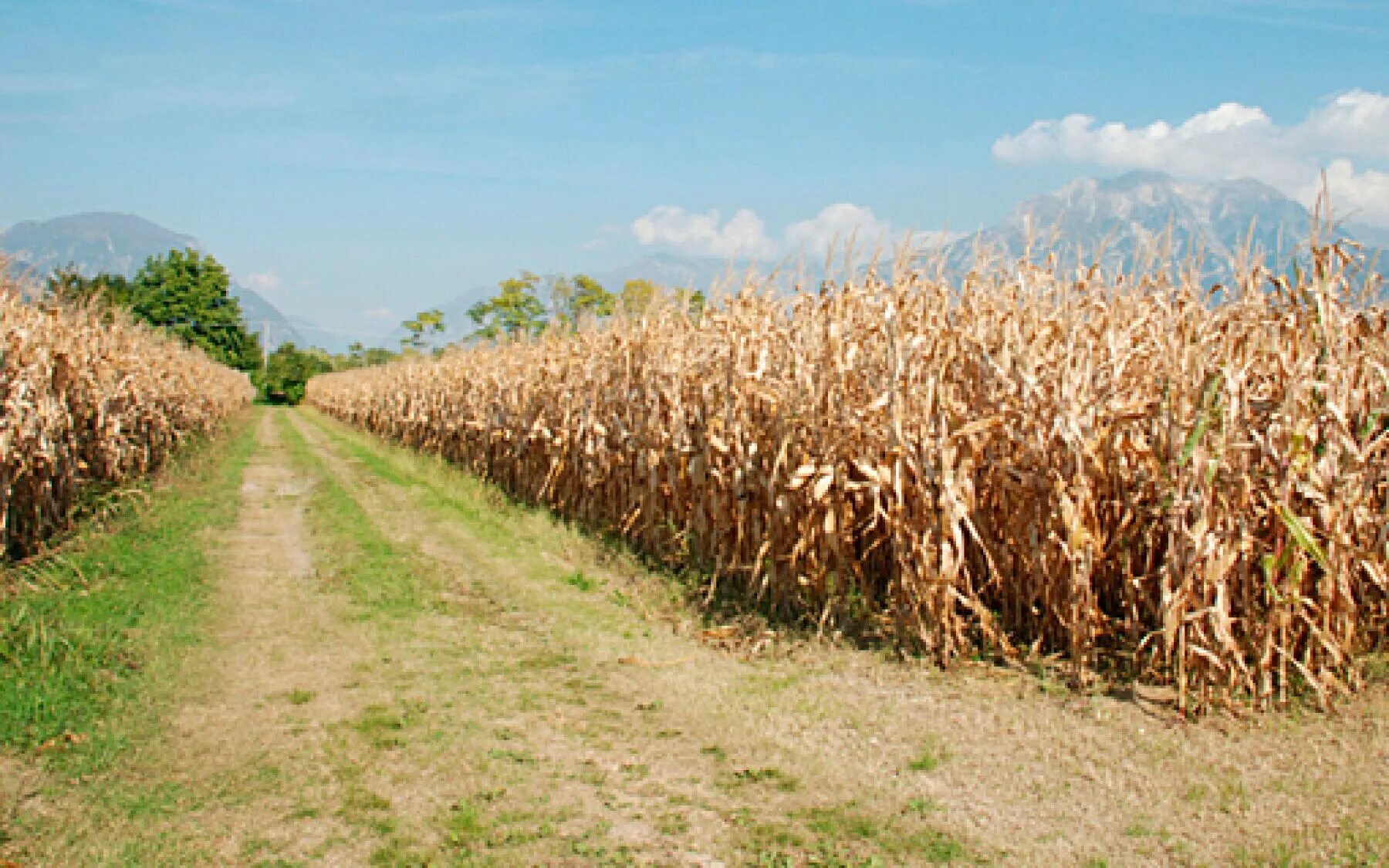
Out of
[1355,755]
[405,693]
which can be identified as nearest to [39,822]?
[405,693]

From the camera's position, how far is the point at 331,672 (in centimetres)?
585

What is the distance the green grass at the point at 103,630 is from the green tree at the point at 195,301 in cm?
6186

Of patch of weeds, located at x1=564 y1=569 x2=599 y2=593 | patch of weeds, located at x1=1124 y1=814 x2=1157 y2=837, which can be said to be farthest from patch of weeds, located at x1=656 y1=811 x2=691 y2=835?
patch of weeds, located at x1=564 y1=569 x2=599 y2=593

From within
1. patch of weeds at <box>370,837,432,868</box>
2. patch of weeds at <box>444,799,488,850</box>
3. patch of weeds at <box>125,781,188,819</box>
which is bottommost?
patch of weeds at <box>125,781,188,819</box>

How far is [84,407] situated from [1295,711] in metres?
11.6

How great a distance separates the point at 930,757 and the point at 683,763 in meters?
1.14

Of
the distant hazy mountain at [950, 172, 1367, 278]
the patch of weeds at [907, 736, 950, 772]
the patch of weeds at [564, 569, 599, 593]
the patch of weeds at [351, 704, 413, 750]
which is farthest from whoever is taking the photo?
the patch of weeds at [564, 569, 599, 593]

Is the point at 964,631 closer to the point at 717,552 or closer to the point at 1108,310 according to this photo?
the point at 1108,310

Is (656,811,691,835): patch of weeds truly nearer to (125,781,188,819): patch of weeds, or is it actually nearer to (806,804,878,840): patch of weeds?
(806,804,878,840): patch of weeds

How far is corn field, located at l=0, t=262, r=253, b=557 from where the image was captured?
8109mm

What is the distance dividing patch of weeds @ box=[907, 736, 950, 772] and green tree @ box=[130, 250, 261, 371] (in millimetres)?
69602

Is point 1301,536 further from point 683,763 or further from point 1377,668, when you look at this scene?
point 683,763

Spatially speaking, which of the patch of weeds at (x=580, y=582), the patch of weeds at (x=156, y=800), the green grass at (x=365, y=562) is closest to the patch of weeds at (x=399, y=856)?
the patch of weeds at (x=156, y=800)

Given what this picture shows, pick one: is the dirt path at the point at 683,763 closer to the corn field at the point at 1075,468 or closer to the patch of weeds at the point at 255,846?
the patch of weeds at the point at 255,846
